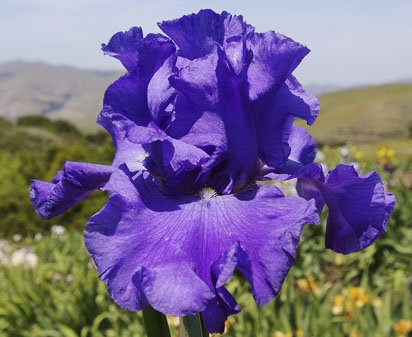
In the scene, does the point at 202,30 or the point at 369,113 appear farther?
the point at 369,113

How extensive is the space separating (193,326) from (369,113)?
89.2 m

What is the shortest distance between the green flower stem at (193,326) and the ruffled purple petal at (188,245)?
3 cm

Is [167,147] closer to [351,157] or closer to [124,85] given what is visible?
[124,85]

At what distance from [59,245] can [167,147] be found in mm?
5805

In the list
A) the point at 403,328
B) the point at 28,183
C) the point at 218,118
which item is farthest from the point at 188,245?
the point at 28,183

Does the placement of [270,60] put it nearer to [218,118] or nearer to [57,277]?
[218,118]

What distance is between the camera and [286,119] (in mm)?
967

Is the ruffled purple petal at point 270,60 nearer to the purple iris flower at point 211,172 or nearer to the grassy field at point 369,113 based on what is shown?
the purple iris flower at point 211,172

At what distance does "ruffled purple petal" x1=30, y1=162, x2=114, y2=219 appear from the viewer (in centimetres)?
93

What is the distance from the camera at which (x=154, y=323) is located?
874 mm

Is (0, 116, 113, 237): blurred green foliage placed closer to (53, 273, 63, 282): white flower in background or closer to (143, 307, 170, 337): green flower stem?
(53, 273, 63, 282): white flower in background

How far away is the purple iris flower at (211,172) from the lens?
0.80 meters

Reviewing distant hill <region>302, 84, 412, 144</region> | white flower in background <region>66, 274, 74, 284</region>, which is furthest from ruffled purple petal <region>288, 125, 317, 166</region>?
distant hill <region>302, 84, 412, 144</region>

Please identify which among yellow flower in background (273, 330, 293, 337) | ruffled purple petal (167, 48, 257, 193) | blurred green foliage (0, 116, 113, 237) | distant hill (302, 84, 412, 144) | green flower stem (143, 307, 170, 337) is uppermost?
ruffled purple petal (167, 48, 257, 193)
